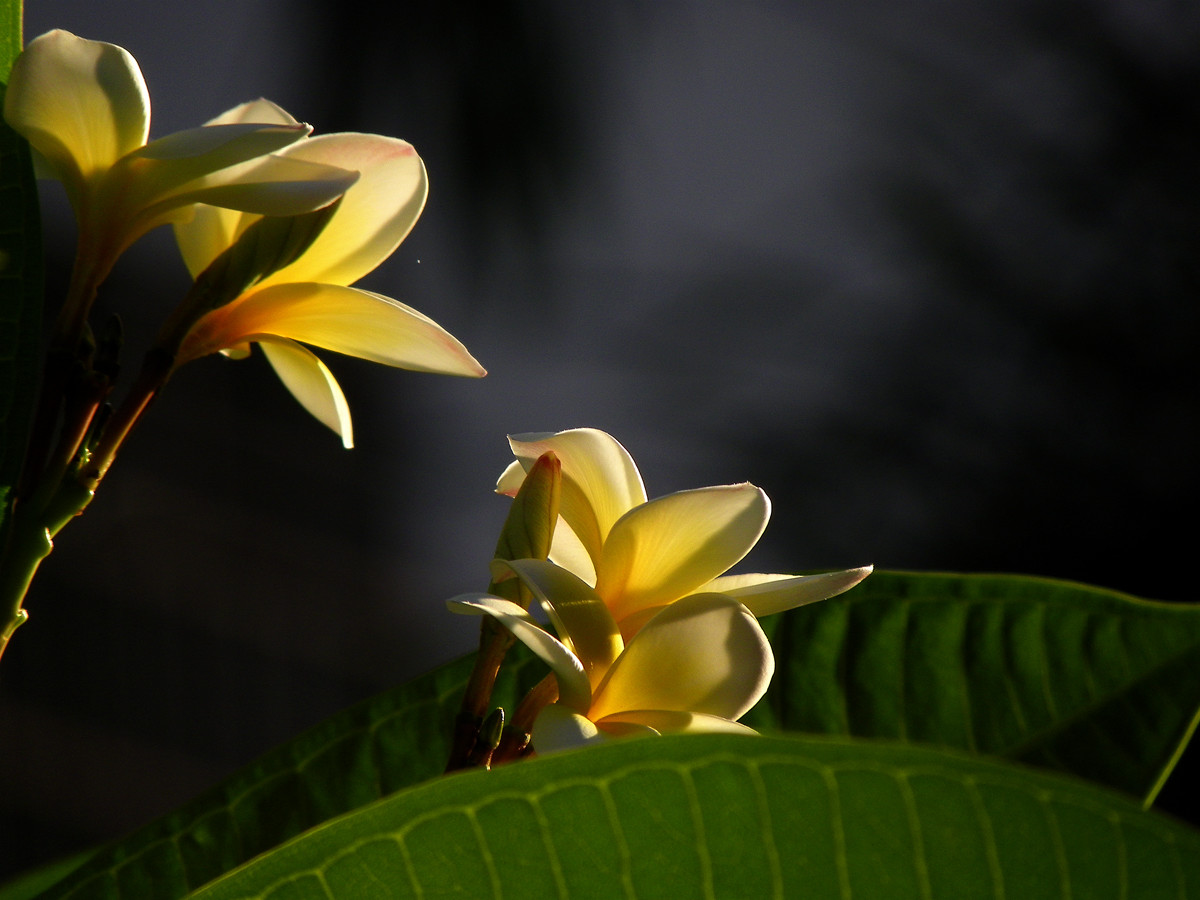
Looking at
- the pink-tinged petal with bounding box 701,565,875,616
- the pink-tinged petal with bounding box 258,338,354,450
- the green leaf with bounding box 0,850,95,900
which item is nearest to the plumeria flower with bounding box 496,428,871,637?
the pink-tinged petal with bounding box 701,565,875,616

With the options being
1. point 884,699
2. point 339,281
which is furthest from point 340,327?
point 884,699

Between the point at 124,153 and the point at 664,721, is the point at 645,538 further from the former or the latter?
the point at 124,153

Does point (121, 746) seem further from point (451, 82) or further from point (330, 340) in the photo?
point (330, 340)

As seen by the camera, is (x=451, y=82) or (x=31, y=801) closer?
(x=451, y=82)

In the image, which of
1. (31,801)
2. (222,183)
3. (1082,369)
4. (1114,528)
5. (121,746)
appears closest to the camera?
(222,183)

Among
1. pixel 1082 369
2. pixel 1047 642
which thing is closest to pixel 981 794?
pixel 1047 642
